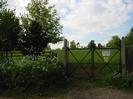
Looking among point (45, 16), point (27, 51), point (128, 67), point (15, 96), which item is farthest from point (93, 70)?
point (45, 16)

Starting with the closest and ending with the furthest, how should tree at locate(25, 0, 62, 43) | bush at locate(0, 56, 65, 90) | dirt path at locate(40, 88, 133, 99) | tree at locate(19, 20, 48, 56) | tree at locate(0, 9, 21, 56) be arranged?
dirt path at locate(40, 88, 133, 99) → bush at locate(0, 56, 65, 90) → tree at locate(0, 9, 21, 56) → tree at locate(19, 20, 48, 56) → tree at locate(25, 0, 62, 43)

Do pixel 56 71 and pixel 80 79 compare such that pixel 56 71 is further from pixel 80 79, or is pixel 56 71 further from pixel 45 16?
pixel 45 16

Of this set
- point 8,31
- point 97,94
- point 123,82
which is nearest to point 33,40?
point 8,31

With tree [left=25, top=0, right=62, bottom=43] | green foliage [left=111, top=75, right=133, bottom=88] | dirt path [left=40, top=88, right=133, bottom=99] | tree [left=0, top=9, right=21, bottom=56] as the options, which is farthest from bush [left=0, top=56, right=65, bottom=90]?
tree [left=25, top=0, right=62, bottom=43]

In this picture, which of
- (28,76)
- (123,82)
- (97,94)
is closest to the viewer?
(97,94)

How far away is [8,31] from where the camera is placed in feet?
89.2

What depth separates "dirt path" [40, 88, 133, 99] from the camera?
13039mm

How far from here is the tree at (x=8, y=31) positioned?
86.3 feet

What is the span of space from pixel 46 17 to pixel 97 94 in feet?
82.5

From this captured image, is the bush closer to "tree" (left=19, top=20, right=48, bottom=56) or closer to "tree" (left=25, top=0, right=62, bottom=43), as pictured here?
"tree" (left=19, top=20, right=48, bottom=56)

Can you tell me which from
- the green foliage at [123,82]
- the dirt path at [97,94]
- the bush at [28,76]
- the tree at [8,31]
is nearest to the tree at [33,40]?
the tree at [8,31]

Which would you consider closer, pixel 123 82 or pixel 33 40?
pixel 123 82

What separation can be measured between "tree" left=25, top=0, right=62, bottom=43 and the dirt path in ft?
75.6

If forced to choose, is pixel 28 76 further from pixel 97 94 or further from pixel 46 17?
pixel 46 17
